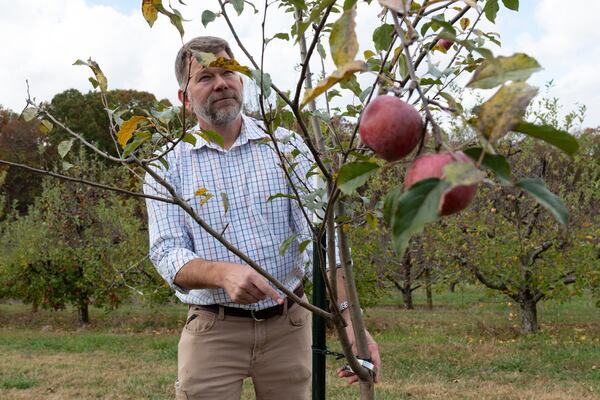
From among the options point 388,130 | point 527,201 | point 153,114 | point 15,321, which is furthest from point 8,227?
point 388,130

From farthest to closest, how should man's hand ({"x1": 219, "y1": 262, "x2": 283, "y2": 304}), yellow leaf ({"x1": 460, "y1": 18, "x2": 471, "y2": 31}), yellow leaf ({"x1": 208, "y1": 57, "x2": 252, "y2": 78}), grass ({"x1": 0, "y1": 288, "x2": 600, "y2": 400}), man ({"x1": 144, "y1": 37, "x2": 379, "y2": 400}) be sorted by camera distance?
grass ({"x1": 0, "y1": 288, "x2": 600, "y2": 400}), man ({"x1": 144, "y1": 37, "x2": 379, "y2": 400}), man's hand ({"x1": 219, "y1": 262, "x2": 283, "y2": 304}), yellow leaf ({"x1": 460, "y1": 18, "x2": 471, "y2": 31}), yellow leaf ({"x1": 208, "y1": 57, "x2": 252, "y2": 78})

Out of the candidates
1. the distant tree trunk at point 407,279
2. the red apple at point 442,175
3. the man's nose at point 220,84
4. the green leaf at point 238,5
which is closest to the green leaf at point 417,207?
the red apple at point 442,175

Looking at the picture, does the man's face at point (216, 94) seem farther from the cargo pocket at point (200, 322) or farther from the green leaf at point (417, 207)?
the green leaf at point (417, 207)

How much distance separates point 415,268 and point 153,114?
9.34 m

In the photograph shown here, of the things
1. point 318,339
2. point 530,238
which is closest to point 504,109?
point 318,339

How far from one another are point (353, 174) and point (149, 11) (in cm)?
51

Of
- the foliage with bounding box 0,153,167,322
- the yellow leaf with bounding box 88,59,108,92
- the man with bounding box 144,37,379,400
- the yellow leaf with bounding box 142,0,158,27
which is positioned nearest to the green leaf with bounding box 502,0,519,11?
the yellow leaf with bounding box 142,0,158,27

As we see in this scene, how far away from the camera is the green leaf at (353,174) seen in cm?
60

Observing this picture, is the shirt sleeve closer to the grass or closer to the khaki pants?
the khaki pants

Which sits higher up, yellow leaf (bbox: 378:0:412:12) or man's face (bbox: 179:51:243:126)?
man's face (bbox: 179:51:243:126)

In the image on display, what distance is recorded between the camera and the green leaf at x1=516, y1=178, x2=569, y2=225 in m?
0.48

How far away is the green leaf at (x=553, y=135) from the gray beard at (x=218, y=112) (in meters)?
1.51

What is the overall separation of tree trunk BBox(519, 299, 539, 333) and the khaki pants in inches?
222

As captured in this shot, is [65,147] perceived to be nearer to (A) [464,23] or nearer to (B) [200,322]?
(A) [464,23]
